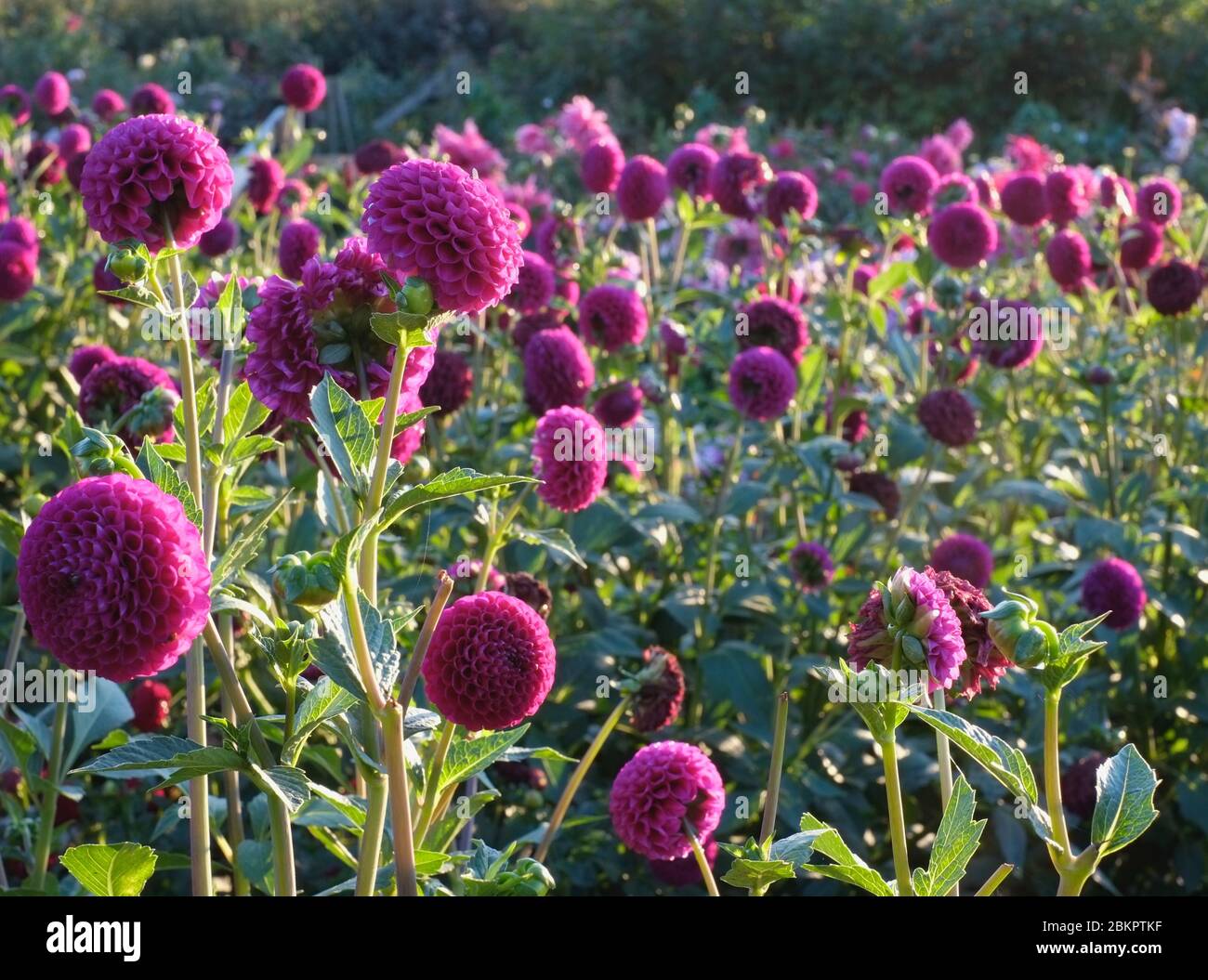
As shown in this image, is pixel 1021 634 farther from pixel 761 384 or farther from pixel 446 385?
pixel 446 385

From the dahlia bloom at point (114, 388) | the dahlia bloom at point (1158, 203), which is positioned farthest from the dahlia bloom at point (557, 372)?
the dahlia bloom at point (1158, 203)

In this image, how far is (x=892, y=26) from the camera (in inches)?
434

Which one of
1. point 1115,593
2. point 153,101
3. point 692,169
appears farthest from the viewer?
point 153,101

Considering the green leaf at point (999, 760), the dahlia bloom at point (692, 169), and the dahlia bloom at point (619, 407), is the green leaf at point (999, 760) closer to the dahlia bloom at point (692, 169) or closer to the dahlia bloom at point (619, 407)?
the dahlia bloom at point (619, 407)

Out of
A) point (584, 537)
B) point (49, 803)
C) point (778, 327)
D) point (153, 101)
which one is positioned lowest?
point (49, 803)

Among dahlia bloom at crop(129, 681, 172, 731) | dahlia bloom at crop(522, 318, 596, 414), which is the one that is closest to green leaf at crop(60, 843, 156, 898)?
dahlia bloom at crop(129, 681, 172, 731)

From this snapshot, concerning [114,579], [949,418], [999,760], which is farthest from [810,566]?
[114,579]

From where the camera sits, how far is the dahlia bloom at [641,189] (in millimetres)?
2977

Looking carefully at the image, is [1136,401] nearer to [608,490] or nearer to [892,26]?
[608,490]

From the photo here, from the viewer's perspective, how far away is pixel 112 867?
1.01 metres

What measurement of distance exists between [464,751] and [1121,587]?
1.51 meters

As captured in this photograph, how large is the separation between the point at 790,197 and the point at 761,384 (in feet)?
2.40

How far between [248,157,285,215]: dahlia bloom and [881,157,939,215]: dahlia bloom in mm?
1448
